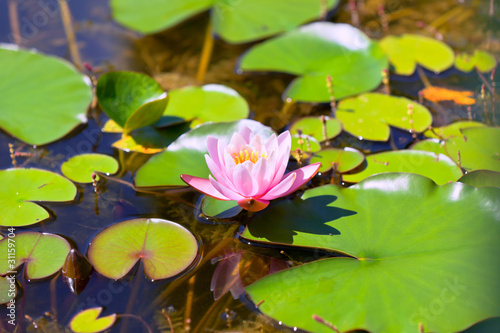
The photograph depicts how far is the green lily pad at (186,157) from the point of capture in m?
2.23

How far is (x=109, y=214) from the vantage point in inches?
85.0

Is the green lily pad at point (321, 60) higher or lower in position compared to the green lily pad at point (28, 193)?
lower

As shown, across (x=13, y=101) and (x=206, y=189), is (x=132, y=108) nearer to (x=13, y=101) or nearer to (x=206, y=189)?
(x=13, y=101)

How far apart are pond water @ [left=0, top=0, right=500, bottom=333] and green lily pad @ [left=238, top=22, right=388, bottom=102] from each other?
0.29 ft

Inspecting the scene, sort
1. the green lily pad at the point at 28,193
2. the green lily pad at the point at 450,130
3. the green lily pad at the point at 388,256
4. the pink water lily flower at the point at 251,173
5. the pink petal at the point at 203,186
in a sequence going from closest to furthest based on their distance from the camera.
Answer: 1. the green lily pad at the point at 388,256
2. the pink water lily flower at the point at 251,173
3. the pink petal at the point at 203,186
4. the green lily pad at the point at 28,193
5. the green lily pad at the point at 450,130

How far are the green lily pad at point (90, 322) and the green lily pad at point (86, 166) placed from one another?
2.54 feet

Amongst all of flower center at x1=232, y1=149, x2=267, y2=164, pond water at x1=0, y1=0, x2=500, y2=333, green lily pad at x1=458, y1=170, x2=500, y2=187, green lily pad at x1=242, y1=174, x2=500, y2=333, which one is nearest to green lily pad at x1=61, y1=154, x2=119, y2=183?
pond water at x1=0, y1=0, x2=500, y2=333

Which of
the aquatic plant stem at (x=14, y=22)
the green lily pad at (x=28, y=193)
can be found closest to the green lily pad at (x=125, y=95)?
the green lily pad at (x=28, y=193)

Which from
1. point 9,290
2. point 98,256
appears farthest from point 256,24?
point 9,290

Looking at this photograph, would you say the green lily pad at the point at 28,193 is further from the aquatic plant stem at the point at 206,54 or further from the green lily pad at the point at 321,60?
the green lily pad at the point at 321,60

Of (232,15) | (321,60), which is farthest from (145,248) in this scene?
(232,15)

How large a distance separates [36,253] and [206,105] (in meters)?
1.27

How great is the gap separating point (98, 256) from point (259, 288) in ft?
2.26

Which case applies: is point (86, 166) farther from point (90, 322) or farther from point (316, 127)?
point (316, 127)
